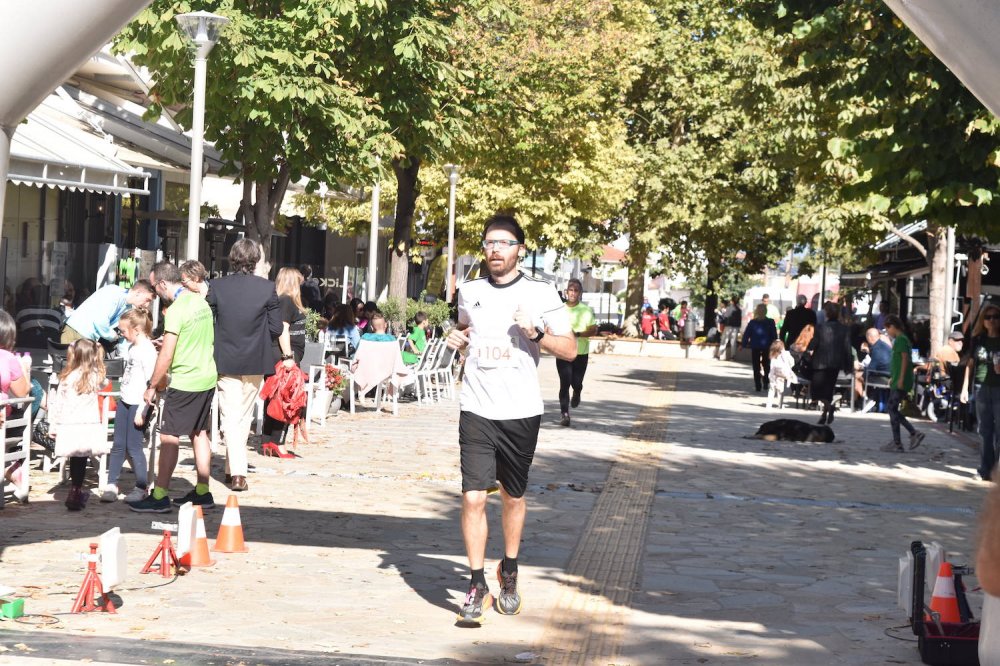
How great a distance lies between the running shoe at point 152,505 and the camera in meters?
9.99

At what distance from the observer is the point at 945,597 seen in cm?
680

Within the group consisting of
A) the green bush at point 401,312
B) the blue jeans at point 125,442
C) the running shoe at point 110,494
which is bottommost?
the running shoe at point 110,494

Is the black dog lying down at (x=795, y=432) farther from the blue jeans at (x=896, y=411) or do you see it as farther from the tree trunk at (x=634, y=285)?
the tree trunk at (x=634, y=285)

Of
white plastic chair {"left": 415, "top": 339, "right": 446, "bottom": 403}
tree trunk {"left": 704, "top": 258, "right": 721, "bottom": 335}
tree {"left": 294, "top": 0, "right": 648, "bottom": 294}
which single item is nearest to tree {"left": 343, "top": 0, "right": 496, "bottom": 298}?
tree {"left": 294, "top": 0, "right": 648, "bottom": 294}

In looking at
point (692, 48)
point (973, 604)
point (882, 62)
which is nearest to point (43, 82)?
point (973, 604)

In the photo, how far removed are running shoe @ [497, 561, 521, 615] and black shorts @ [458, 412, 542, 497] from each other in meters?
0.46

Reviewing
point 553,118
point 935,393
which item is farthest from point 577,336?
point 553,118

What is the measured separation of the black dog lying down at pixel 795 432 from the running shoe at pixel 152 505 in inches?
382

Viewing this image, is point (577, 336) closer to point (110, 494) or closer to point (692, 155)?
point (110, 494)

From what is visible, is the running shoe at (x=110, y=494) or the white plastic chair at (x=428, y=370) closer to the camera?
the running shoe at (x=110, y=494)

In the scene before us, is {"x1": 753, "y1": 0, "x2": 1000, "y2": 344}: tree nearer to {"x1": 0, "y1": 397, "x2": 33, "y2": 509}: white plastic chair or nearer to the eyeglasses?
the eyeglasses

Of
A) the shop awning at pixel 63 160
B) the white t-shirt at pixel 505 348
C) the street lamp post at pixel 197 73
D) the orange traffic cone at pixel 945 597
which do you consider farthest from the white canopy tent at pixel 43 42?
the shop awning at pixel 63 160

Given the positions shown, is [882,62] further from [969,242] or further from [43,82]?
[969,242]

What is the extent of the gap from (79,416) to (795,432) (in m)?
10.3
